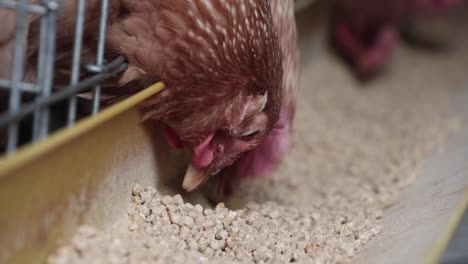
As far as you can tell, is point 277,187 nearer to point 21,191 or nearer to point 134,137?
point 134,137

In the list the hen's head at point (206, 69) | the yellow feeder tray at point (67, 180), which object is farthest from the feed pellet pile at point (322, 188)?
the hen's head at point (206, 69)

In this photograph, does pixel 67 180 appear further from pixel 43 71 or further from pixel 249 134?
pixel 249 134

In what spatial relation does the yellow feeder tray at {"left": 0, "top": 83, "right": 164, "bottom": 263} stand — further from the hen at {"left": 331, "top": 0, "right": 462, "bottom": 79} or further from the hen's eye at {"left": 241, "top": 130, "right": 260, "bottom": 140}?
the hen at {"left": 331, "top": 0, "right": 462, "bottom": 79}

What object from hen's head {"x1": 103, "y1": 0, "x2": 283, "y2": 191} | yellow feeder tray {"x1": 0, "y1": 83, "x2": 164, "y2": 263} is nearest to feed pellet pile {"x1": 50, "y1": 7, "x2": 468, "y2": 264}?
yellow feeder tray {"x1": 0, "y1": 83, "x2": 164, "y2": 263}

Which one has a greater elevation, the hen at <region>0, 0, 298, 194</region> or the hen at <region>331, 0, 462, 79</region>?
the hen at <region>0, 0, 298, 194</region>

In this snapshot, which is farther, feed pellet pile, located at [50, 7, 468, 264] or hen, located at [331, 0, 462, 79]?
hen, located at [331, 0, 462, 79]

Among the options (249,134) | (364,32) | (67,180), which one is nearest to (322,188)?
(249,134)
